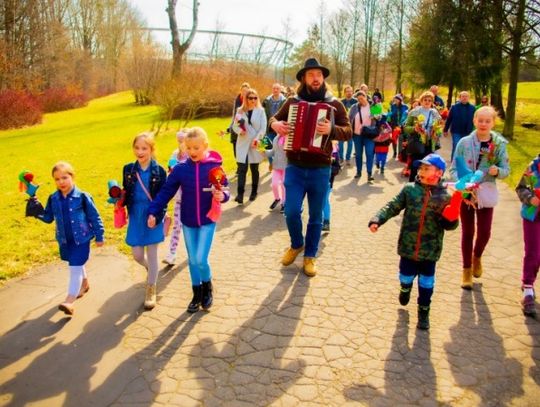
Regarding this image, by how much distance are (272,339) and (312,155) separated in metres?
2.11

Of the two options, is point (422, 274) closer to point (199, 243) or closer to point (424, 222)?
point (424, 222)

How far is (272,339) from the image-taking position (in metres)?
4.08

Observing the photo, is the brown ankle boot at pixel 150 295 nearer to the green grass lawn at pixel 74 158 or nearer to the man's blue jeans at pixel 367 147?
the green grass lawn at pixel 74 158

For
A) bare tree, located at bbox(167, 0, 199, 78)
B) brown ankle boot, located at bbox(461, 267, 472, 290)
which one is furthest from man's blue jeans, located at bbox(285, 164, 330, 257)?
bare tree, located at bbox(167, 0, 199, 78)

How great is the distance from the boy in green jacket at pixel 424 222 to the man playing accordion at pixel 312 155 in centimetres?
114

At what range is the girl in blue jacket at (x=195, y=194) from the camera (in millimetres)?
4273

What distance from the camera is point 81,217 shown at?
4.45 meters

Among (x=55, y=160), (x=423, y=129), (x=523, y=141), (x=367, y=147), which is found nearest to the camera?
(x=423, y=129)

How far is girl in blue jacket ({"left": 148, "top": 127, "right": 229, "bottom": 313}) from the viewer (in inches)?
168

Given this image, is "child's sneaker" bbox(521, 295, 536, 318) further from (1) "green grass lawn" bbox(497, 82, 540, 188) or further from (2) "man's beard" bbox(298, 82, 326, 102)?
(1) "green grass lawn" bbox(497, 82, 540, 188)

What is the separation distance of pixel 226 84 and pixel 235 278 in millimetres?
24639

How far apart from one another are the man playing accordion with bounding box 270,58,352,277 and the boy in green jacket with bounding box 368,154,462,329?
1.14m

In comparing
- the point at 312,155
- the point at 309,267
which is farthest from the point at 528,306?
the point at 312,155

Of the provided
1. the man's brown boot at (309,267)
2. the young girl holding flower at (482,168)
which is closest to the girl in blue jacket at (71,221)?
the man's brown boot at (309,267)
